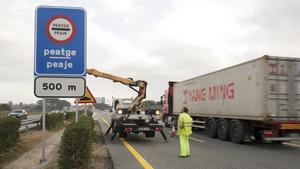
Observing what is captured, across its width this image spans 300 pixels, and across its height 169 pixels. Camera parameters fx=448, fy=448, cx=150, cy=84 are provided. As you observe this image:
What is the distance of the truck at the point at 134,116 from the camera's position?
19719 millimetres

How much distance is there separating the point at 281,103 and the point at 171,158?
6.30 metres

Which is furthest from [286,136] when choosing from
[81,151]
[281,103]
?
[81,151]

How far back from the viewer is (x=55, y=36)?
376 inches

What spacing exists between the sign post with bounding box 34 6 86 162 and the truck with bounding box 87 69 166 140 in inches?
402

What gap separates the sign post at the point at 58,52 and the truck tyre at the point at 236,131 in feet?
36.3

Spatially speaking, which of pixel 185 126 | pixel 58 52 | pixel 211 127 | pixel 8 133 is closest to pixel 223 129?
pixel 211 127

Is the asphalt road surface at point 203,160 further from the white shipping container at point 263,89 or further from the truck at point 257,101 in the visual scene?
the white shipping container at point 263,89

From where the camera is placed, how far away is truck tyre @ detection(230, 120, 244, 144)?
19041 millimetres

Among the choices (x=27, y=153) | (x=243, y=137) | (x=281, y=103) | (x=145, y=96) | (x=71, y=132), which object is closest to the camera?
(x=71, y=132)

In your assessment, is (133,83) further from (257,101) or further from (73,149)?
(73,149)

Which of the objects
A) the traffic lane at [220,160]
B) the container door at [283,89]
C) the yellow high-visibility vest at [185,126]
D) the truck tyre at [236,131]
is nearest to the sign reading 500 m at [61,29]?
the traffic lane at [220,160]

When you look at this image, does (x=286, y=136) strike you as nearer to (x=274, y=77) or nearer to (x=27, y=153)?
(x=274, y=77)

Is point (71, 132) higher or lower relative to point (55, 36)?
lower

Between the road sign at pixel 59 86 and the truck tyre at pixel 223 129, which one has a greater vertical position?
the road sign at pixel 59 86
